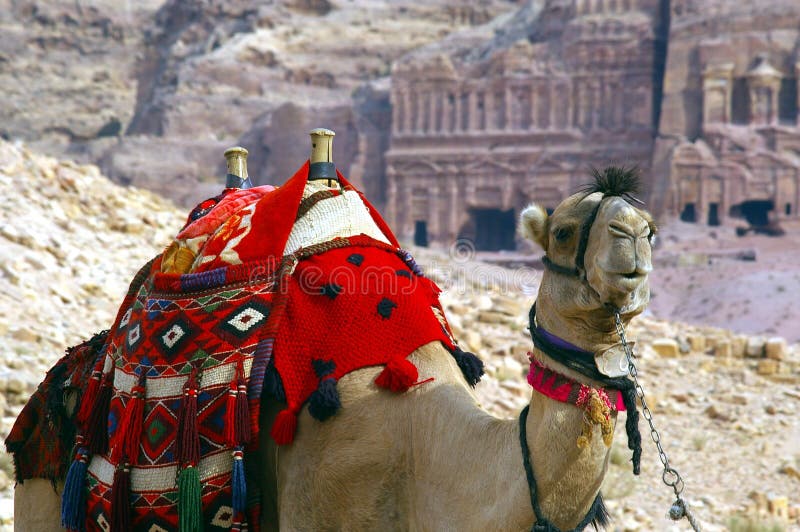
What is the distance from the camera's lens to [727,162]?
33656 millimetres

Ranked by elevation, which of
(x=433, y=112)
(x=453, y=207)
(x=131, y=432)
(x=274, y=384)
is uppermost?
(x=433, y=112)

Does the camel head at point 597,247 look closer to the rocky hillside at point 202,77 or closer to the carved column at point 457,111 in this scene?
the carved column at point 457,111

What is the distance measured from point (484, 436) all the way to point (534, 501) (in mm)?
299

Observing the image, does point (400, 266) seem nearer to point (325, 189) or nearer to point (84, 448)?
point (325, 189)

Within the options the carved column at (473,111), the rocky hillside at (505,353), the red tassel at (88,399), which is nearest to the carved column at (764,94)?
the carved column at (473,111)

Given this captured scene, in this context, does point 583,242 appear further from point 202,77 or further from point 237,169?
point 202,77

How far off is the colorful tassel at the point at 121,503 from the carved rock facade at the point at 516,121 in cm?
3445

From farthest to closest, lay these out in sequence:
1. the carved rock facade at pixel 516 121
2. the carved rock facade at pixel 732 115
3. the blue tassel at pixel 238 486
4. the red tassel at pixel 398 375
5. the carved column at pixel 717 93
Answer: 1. the carved rock facade at pixel 516 121
2. the carved column at pixel 717 93
3. the carved rock facade at pixel 732 115
4. the blue tassel at pixel 238 486
5. the red tassel at pixel 398 375

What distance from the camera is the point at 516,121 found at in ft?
128

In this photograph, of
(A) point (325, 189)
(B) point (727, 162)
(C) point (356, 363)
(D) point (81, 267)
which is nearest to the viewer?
(C) point (356, 363)

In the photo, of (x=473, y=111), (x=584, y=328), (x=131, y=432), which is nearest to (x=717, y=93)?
(x=473, y=111)

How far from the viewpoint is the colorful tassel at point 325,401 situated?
2893 millimetres

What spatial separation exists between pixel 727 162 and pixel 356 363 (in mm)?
32975

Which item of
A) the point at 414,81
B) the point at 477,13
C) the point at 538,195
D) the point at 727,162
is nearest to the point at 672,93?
the point at 727,162
